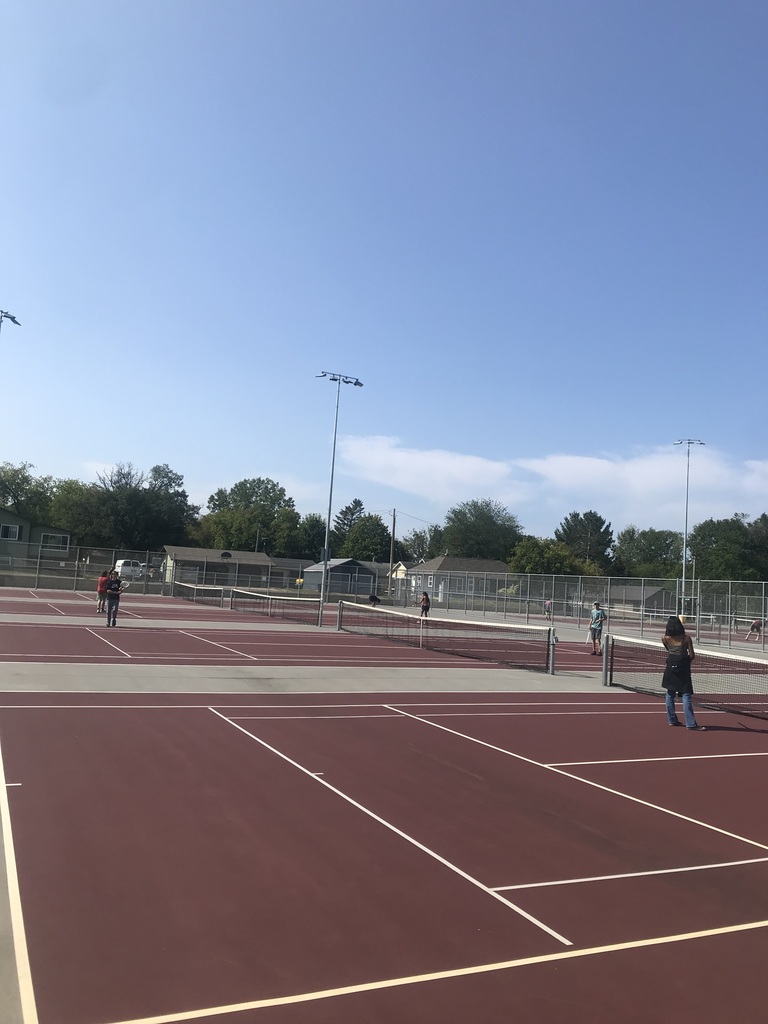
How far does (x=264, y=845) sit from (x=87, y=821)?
158 cm

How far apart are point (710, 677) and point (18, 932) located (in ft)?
64.7

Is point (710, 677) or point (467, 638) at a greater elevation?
point (710, 677)

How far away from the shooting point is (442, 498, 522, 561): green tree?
402ft

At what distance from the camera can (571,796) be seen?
8.54m

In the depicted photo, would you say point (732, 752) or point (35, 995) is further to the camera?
point (732, 752)

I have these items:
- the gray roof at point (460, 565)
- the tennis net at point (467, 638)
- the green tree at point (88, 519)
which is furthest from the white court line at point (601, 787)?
the gray roof at point (460, 565)

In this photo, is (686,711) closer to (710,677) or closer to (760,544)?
(710,677)

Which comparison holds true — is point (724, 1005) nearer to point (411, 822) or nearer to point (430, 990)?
point (430, 990)

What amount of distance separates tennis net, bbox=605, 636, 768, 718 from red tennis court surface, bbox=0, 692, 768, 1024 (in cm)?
536

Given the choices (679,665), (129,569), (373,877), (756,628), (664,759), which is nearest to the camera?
(373,877)

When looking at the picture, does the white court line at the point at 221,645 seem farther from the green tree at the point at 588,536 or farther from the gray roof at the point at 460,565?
the green tree at the point at 588,536

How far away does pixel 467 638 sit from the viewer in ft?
99.0

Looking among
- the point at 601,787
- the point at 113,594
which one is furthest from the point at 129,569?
the point at 601,787

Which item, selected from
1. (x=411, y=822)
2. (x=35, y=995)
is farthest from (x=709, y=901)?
(x=35, y=995)
